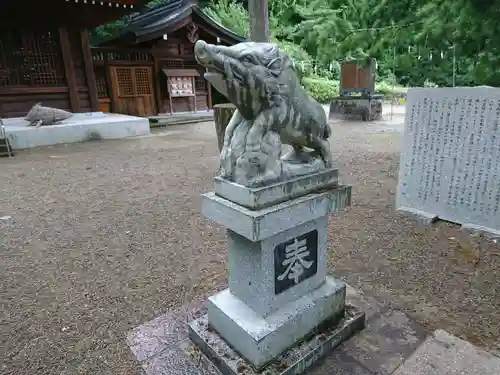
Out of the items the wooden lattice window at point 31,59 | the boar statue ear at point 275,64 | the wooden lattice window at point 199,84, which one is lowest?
the boar statue ear at point 275,64

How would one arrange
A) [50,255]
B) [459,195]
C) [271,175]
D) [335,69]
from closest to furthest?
1. [271,175]
2. [50,255]
3. [459,195]
4. [335,69]

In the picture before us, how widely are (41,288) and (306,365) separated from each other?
2.24 m

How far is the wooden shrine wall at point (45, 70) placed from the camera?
32.7 feet

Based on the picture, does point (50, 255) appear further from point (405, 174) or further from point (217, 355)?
point (405, 174)

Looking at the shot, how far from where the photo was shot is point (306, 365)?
6.15 feet

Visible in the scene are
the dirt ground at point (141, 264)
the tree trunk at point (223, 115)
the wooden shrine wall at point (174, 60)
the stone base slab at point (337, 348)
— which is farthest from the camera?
the wooden shrine wall at point (174, 60)

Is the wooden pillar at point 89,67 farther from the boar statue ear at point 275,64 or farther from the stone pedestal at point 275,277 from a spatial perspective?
the boar statue ear at point 275,64

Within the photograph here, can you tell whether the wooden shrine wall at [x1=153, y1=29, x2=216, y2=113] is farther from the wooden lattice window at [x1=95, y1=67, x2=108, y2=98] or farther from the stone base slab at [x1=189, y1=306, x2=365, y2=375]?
the stone base slab at [x1=189, y1=306, x2=365, y2=375]

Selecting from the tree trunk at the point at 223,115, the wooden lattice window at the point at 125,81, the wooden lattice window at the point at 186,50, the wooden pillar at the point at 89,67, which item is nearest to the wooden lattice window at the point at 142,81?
the wooden lattice window at the point at 125,81

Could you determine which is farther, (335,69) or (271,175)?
(335,69)

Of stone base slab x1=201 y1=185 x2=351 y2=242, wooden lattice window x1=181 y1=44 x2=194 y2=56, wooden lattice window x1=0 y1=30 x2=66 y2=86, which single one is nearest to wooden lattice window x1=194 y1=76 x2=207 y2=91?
wooden lattice window x1=181 y1=44 x2=194 y2=56

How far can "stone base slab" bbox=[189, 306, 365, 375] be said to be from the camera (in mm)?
1817

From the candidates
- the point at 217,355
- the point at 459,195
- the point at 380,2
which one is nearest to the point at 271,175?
the point at 217,355

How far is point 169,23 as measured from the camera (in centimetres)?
1334
